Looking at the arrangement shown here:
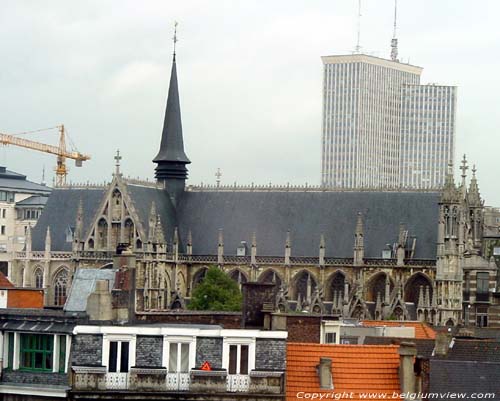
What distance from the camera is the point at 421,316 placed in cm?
11606

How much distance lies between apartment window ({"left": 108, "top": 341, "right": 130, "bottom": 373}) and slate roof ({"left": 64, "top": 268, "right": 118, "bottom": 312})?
1000 centimetres

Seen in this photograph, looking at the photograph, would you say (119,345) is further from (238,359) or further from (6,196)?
(6,196)

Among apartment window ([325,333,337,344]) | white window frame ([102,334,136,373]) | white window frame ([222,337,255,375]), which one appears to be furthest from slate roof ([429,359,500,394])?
apartment window ([325,333,337,344])

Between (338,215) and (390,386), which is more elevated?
(338,215)

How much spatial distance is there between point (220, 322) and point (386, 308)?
77.3 meters

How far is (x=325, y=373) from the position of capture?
1483 inches

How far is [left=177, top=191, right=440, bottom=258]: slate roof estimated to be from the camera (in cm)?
12769

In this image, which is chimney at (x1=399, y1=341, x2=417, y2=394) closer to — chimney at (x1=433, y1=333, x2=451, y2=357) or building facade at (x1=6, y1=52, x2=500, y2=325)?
chimney at (x1=433, y1=333, x2=451, y2=357)

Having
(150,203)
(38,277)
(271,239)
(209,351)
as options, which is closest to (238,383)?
(209,351)

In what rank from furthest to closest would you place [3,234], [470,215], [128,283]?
[3,234] → [470,215] → [128,283]

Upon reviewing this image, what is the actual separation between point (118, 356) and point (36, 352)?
7.29ft

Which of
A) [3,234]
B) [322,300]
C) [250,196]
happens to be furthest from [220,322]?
[3,234]

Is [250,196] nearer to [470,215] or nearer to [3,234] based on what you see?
[470,215]

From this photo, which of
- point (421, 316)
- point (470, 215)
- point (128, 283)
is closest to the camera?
point (128, 283)
